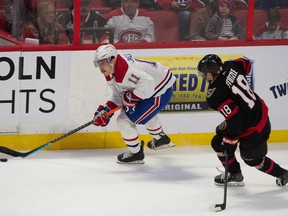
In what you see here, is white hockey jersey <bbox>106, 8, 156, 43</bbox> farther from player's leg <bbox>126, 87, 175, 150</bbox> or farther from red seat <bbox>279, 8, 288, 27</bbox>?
red seat <bbox>279, 8, 288, 27</bbox>

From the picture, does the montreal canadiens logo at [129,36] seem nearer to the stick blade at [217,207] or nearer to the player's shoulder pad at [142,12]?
the player's shoulder pad at [142,12]

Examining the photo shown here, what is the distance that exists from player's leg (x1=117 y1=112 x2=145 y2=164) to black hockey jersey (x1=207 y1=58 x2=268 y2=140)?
0.90 meters

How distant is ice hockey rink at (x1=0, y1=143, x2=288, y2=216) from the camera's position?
5.22 metres

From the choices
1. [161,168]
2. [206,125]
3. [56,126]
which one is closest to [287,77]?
[206,125]

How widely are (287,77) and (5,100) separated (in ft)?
6.56

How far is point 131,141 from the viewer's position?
6.18 metres

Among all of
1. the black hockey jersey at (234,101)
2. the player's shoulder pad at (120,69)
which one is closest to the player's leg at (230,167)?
the black hockey jersey at (234,101)

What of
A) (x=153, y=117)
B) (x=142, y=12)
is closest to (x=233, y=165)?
(x=153, y=117)

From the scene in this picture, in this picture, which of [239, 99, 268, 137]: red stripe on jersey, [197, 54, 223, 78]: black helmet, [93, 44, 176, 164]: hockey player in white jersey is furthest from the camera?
[93, 44, 176, 164]: hockey player in white jersey

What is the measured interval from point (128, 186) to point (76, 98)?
1.02m

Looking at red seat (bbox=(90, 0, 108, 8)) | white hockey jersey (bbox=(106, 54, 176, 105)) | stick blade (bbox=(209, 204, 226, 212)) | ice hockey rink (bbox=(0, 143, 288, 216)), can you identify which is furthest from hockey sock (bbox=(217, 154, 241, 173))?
red seat (bbox=(90, 0, 108, 8))

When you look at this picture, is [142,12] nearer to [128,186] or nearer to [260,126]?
[128,186]

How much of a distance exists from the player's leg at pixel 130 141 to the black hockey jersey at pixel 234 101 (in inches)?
35.4

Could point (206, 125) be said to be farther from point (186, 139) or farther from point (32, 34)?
point (32, 34)
